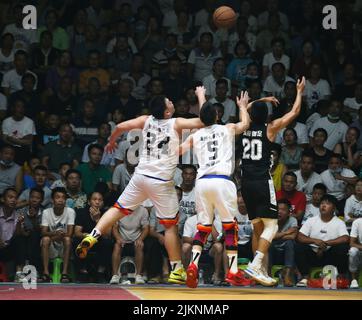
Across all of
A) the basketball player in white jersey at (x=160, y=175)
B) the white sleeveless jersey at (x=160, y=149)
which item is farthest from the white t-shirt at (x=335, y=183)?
the white sleeveless jersey at (x=160, y=149)

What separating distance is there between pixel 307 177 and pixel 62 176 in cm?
394

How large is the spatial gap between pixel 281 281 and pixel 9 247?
13.4ft

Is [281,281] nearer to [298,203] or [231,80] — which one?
[298,203]

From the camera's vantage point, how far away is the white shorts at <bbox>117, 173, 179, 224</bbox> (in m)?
13.9

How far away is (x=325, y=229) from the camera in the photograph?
51.1 ft

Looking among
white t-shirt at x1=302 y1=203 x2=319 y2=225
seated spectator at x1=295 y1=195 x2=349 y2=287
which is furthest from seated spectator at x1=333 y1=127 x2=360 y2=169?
seated spectator at x1=295 y1=195 x2=349 y2=287

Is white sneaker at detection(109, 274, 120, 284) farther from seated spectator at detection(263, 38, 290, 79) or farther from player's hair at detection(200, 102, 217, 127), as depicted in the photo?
seated spectator at detection(263, 38, 290, 79)

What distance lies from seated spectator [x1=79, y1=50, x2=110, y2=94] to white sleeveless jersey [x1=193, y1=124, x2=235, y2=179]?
530 centimetres

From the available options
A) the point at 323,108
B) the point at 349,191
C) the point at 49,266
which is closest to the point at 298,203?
the point at 349,191

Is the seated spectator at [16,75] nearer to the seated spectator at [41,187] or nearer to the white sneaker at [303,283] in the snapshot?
the seated spectator at [41,187]

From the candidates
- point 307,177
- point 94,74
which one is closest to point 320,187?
point 307,177

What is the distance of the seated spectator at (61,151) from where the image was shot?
675 inches

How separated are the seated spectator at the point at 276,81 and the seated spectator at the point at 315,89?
1.22 feet

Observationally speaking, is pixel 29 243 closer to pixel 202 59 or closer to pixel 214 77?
pixel 214 77
